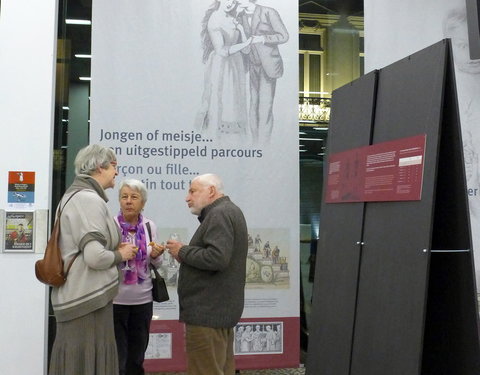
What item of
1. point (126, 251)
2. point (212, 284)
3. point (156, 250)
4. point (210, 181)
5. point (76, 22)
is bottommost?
point (212, 284)

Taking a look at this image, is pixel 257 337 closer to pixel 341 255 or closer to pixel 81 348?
pixel 341 255

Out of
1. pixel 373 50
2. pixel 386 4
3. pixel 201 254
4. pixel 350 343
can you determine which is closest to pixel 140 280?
pixel 201 254

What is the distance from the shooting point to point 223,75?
4676 mm

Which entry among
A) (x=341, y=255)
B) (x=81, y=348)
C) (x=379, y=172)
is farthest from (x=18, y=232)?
(x=379, y=172)

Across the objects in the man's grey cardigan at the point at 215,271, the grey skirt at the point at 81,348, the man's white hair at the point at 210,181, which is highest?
the man's white hair at the point at 210,181

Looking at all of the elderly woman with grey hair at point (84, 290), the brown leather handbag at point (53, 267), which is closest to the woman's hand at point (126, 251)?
the elderly woman with grey hair at point (84, 290)

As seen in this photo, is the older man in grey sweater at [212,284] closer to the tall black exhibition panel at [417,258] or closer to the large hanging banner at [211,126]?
the tall black exhibition panel at [417,258]

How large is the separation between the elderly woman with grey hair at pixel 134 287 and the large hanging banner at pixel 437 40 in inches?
92.7

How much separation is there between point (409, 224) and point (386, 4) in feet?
9.21

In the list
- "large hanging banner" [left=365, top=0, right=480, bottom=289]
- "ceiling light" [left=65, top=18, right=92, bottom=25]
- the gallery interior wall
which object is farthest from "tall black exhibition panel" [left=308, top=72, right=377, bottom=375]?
"ceiling light" [left=65, top=18, right=92, bottom=25]

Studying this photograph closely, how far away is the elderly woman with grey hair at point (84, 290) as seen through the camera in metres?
2.74

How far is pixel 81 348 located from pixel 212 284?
782 millimetres

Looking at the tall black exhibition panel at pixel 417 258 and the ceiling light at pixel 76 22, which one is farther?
the ceiling light at pixel 76 22

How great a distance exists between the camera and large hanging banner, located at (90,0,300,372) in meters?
4.55
